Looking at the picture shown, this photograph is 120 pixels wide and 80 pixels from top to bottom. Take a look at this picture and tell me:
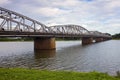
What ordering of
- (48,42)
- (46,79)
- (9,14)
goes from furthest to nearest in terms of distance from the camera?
(48,42) → (9,14) → (46,79)

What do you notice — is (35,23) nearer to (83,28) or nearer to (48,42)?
(48,42)

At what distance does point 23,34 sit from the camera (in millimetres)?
69625

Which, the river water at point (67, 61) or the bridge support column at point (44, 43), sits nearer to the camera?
the river water at point (67, 61)

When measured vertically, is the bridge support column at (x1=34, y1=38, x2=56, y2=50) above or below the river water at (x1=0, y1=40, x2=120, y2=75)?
above

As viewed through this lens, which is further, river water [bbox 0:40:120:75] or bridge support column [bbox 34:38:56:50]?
bridge support column [bbox 34:38:56:50]

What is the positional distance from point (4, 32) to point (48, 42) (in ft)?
88.5

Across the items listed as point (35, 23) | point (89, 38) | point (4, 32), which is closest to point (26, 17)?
point (35, 23)

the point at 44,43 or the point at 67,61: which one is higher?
the point at 44,43

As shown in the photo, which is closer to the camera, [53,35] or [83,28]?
[53,35]

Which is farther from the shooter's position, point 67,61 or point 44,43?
point 44,43

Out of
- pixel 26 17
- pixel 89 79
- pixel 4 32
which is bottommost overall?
pixel 89 79

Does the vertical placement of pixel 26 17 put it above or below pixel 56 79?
above

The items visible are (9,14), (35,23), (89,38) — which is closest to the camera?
(9,14)

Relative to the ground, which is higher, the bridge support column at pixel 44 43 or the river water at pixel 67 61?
the bridge support column at pixel 44 43
